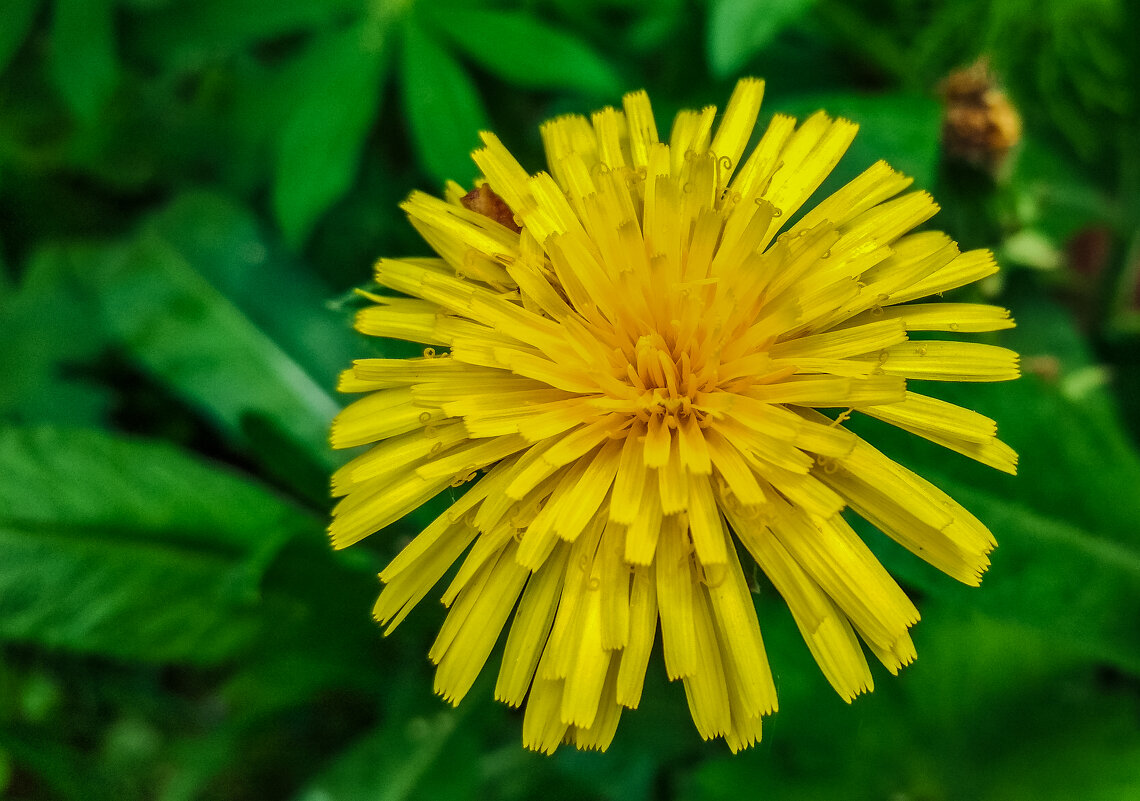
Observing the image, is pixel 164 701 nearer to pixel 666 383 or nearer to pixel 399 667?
pixel 399 667

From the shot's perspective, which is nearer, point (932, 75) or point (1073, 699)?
point (1073, 699)

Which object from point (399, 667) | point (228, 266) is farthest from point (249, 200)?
point (399, 667)

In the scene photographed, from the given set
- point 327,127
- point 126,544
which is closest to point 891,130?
point 327,127

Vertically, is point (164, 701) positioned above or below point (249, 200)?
below

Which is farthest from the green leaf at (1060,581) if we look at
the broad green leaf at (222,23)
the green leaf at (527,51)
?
the broad green leaf at (222,23)

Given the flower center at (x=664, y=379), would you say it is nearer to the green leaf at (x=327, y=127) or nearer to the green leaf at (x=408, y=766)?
the green leaf at (x=327, y=127)

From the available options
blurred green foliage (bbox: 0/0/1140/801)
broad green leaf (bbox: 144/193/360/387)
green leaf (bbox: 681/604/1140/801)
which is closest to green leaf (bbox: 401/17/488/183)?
blurred green foliage (bbox: 0/0/1140/801)

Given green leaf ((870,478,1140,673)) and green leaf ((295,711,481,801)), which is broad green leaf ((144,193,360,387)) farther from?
green leaf ((870,478,1140,673))
